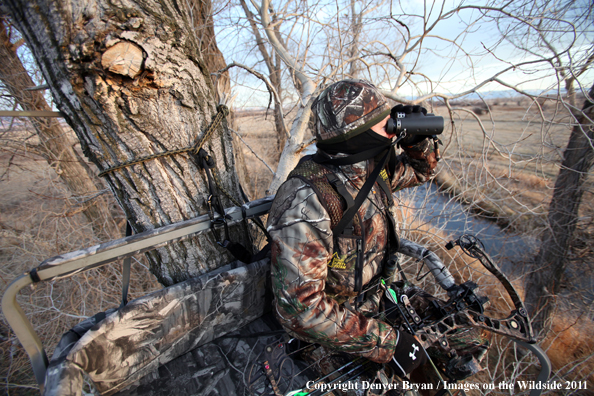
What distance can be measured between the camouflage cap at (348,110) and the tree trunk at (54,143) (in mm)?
3789

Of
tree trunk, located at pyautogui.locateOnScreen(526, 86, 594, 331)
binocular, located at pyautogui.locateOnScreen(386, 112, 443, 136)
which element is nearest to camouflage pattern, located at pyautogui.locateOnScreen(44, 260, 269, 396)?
binocular, located at pyautogui.locateOnScreen(386, 112, 443, 136)

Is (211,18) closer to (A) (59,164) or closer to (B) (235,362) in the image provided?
(A) (59,164)

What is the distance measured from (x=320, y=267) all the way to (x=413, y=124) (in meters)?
1.04

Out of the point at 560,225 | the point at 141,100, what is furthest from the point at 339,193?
the point at 560,225

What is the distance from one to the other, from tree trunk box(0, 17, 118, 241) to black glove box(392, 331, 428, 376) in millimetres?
4493

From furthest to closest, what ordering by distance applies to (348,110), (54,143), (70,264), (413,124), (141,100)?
1. (54,143)
2. (413,124)
3. (348,110)
4. (141,100)
5. (70,264)

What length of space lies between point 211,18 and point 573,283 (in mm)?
8316

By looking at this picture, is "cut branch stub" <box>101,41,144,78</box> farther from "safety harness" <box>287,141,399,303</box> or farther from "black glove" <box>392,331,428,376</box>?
"black glove" <box>392,331,428,376</box>

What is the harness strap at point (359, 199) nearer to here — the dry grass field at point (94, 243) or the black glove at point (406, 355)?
the black glove at point (406, 355)

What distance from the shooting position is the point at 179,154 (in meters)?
1.46

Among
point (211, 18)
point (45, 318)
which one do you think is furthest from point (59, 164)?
point (211, 18)

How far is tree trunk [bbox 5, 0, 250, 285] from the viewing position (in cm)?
107

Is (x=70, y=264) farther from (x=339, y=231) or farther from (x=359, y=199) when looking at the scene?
(x=359, y=199)

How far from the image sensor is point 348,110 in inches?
56.5
